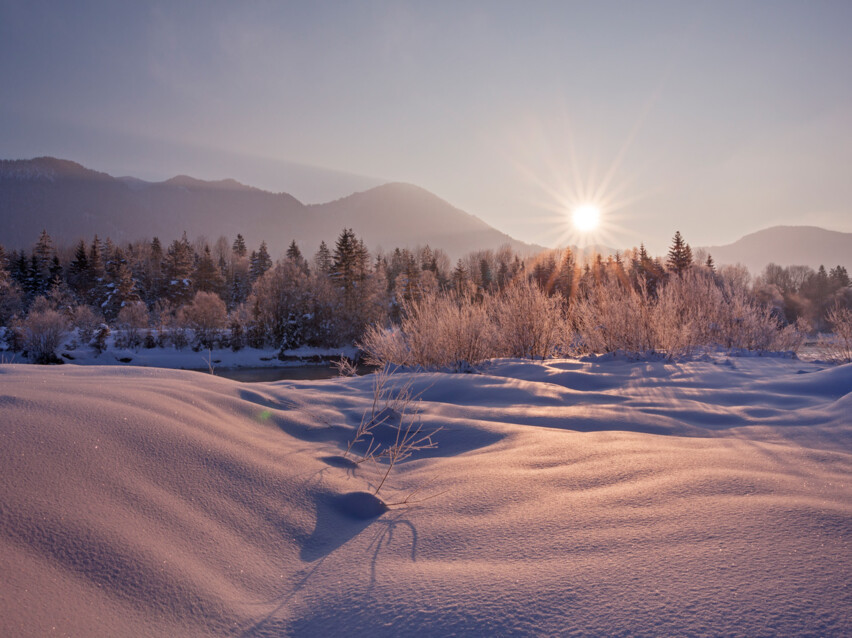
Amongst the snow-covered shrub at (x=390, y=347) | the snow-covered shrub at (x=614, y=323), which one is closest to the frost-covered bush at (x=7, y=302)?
the snow-covered shrub at (x=390, y=347)

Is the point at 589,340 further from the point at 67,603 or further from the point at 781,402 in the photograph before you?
the point at 67,603

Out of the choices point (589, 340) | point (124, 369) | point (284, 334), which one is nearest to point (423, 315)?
point (589, 340)

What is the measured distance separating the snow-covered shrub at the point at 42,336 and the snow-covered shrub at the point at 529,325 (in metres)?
29.7

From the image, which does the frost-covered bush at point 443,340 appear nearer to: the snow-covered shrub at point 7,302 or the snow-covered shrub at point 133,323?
the snow-covered shrub at point 133,323

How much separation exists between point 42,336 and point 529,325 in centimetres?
3137

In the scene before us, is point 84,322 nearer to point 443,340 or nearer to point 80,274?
point 80,274

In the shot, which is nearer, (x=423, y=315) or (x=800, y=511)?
(x=800, y=511)

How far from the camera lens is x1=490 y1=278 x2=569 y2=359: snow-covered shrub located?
930 centimetres

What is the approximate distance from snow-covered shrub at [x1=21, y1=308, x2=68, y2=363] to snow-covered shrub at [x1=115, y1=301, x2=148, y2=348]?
15.7ft

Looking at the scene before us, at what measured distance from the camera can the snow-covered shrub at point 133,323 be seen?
33.2 meters

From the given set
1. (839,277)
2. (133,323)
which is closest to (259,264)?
(133,323)

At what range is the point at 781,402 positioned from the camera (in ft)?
14.4

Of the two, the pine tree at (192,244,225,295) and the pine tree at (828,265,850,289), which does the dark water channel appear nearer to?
the pine tree at (192,244,225,295)

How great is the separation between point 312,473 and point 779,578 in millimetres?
2052
